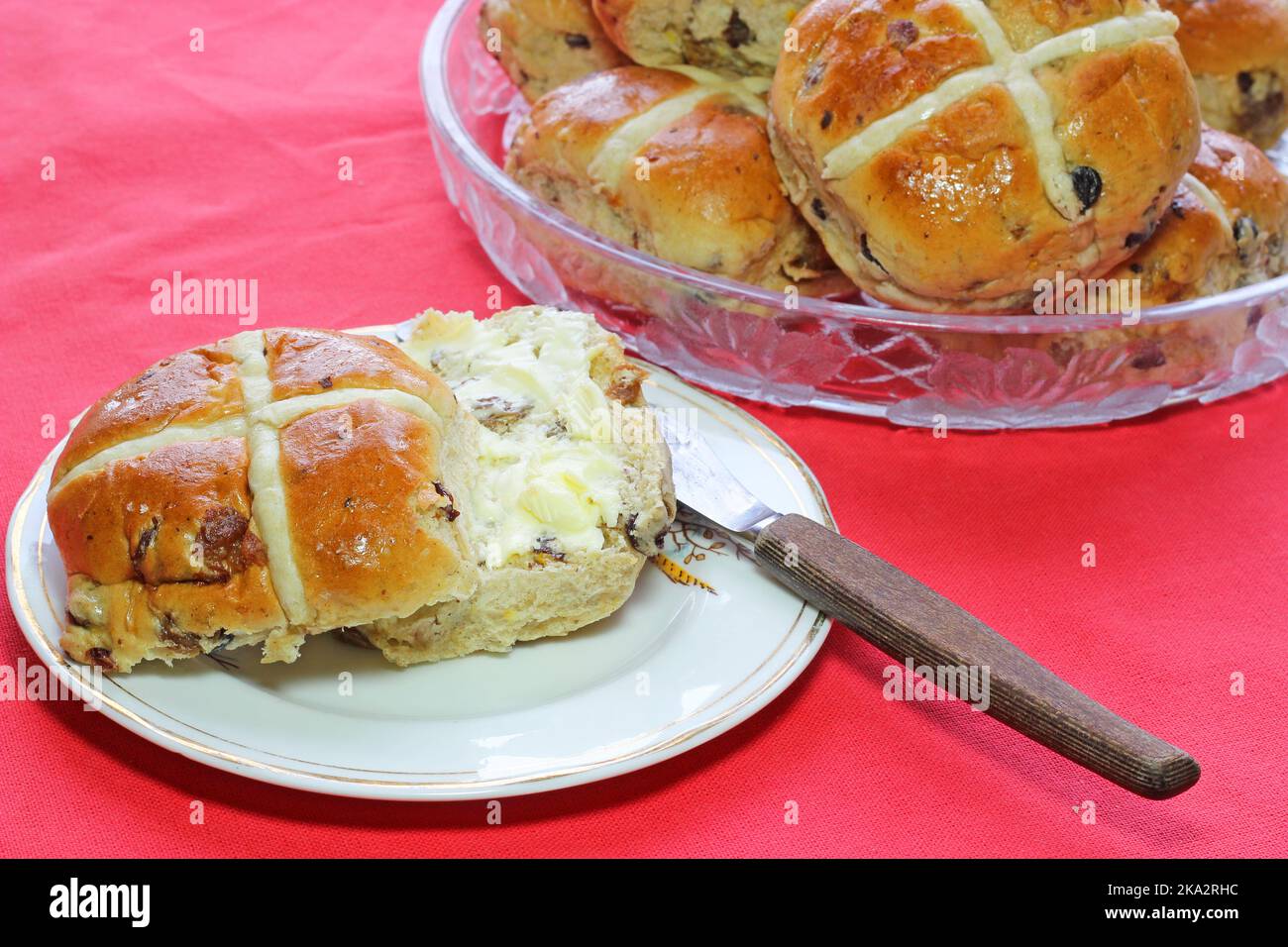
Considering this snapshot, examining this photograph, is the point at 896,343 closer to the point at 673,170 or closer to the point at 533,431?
the point at 673,170

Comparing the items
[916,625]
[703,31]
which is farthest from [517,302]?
[916,625]

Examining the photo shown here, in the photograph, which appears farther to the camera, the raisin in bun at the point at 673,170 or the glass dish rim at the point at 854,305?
the raisin in bun at the point at 673,170

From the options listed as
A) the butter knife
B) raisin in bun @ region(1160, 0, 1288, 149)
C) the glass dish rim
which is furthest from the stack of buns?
raisin in bun @ region(1160, 0, 1288, 149)

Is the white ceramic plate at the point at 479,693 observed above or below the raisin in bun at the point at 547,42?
below

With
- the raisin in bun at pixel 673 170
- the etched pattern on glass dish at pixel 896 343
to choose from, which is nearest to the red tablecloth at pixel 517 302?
the etched pattern on glass dish at pixel 896 343

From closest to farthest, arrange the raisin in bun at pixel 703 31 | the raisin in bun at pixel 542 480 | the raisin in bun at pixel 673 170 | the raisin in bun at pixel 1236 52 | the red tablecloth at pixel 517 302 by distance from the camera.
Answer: the red tablecloth at pixel 517 302
the raisin in bun at pixel 542 480
the raisin in bun at pixel 673 170
the raisin in bun at pixel 703 31
the raisin in bun at pixel 1236 52

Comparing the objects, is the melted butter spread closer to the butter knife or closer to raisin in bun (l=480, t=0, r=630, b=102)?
the butter knife

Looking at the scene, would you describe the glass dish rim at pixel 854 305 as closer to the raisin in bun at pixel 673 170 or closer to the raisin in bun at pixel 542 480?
the raisin in bun at pixel 673 170

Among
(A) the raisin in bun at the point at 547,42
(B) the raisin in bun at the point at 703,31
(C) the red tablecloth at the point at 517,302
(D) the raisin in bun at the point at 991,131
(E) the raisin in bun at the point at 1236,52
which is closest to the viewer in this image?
(C) the red tablecloth at the point at 517,302
